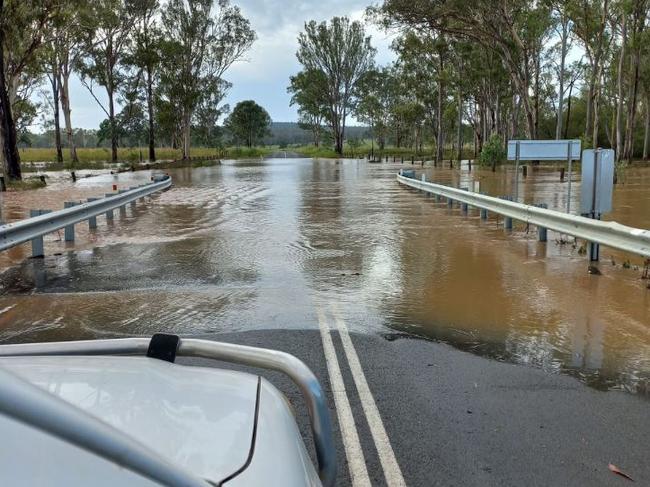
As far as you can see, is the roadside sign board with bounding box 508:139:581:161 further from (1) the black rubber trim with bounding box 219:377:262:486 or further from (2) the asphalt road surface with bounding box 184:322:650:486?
(1) the black rubber trim with bounding box 219:377:262:486

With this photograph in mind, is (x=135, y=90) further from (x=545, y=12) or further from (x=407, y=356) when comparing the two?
(x=407, y=356)

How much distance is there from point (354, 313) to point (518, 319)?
5.69ft

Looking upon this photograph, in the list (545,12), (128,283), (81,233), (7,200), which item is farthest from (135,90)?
(128,283)

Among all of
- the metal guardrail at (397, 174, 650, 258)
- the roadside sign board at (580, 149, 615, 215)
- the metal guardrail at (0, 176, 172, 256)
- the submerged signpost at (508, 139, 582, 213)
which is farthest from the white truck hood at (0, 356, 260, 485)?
the submerged signpost at (508, 139, 582, 213)

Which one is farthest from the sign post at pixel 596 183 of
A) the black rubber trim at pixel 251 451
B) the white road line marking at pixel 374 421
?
the black rubber trim at pixel 251 451

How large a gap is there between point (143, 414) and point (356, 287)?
624 centimetres

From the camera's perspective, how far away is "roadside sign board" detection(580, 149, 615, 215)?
880cm

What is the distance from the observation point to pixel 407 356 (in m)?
5.56

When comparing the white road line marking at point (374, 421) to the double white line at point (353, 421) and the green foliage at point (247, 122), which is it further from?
the green foliage at point (247, 122)

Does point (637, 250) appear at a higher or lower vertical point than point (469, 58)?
lower

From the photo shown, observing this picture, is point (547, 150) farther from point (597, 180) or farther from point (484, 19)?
point (484, 19)

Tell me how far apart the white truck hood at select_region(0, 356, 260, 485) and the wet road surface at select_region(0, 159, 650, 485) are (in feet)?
5.63

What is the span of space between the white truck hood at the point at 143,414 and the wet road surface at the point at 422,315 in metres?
1.72

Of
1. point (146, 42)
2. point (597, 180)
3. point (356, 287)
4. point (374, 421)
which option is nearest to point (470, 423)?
point (374, 421)
